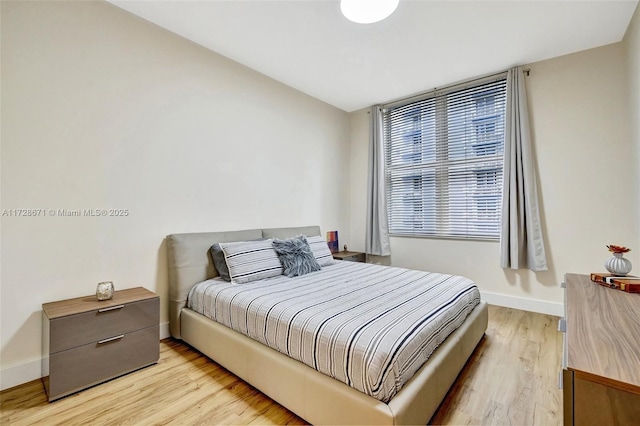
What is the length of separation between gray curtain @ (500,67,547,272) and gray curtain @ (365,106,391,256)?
4.82ft

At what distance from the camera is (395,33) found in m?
2.50

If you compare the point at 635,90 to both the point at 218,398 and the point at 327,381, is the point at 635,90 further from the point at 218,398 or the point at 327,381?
the point at 218,398

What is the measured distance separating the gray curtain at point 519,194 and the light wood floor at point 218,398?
115 cm

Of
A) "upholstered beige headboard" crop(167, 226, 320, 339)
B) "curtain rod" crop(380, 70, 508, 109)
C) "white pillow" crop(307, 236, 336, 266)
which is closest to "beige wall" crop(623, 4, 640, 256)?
"curtain rod" crop(380, 70, 508, 109)

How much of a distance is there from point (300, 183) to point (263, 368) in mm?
2491

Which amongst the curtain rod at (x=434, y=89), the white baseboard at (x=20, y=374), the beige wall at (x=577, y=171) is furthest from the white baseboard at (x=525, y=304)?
the white baseboard at (x=20, y=374)

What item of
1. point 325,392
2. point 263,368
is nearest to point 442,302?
point 325,392

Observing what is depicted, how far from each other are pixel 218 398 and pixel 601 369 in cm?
178

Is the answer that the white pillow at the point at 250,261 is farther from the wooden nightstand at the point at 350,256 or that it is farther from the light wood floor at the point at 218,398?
the wooden nightstand at the point at 350,256

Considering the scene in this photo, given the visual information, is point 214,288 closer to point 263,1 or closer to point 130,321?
point 130,321

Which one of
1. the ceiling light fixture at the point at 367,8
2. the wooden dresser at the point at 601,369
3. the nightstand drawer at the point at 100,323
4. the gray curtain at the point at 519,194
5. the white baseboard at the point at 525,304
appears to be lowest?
the white baseboard at the point at 525,304

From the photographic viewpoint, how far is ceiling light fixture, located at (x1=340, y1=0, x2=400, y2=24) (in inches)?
73.9

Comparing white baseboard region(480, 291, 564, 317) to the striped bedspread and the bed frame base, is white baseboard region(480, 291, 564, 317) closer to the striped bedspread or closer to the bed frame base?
the striped bedspread

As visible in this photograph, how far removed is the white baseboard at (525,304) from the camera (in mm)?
2965
